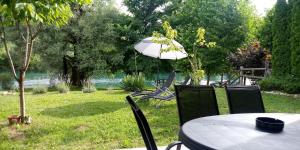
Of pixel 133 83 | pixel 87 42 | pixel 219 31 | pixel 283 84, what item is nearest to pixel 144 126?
pixel 133 83

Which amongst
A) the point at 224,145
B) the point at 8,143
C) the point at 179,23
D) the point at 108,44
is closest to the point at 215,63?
the point at 179,23

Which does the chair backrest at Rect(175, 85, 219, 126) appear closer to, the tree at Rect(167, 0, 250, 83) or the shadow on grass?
the shadow on grass

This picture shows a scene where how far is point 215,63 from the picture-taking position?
1861cm

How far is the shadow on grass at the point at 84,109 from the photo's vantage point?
22.4ft

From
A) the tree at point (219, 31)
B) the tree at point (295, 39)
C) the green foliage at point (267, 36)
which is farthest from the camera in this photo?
the tree at point (219, 31)

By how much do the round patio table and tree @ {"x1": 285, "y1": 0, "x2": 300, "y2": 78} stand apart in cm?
897

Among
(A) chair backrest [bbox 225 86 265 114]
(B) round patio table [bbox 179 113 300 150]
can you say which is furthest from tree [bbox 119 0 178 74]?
(B) round patio table [bbox 179 113 300 150]

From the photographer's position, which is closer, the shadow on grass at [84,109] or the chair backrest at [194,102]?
the chair backrest at [194,102]

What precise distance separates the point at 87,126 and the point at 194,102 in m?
2.99

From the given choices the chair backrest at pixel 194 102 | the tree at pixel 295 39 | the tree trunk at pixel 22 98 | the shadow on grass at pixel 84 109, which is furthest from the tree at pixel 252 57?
the chair backrest at pixel 194 102

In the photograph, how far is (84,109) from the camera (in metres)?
7.43

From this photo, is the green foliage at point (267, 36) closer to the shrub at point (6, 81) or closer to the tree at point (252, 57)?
the tree at point (252, 57)

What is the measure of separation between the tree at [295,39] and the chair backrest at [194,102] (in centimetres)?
866

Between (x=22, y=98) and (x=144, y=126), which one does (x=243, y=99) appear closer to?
(x=144, y=126)
